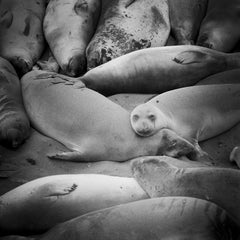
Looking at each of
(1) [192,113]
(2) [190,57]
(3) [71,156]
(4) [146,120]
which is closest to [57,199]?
(3) [71,156]

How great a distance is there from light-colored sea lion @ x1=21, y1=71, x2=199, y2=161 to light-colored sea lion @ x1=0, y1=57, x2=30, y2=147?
7 cm

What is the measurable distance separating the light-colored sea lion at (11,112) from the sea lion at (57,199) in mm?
463

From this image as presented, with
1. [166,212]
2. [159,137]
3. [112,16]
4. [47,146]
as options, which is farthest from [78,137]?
[112,16]

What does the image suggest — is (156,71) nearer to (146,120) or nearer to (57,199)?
(146,120)

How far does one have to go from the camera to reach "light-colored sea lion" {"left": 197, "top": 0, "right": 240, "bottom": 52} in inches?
144

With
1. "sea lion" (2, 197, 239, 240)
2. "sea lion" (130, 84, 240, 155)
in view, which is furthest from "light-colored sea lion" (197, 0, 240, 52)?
"sea lion" (2, 197, 239, 240)

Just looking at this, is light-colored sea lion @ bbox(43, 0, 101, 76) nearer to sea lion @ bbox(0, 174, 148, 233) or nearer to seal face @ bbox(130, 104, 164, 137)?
seal face @ bbox(130, 104, 164, 137)

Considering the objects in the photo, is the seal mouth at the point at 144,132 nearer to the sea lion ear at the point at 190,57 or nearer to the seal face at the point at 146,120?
the seal face at the point at 146,120

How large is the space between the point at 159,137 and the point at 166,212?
79cm

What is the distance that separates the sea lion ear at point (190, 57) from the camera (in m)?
3.29

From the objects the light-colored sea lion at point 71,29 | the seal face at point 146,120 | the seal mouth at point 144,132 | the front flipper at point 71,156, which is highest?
the light-colored sea lion at point 71,29

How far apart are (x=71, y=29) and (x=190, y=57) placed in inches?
39.5

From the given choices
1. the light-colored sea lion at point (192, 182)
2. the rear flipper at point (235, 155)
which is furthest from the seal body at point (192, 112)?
the light-colored sea lion at point (192, 182)

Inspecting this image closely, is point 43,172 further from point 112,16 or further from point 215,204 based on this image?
point 112,16
